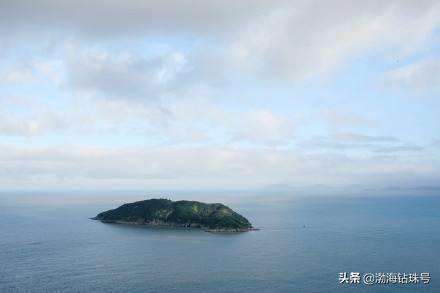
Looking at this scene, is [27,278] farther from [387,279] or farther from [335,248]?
[335,248]

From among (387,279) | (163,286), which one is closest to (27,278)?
(163,286)

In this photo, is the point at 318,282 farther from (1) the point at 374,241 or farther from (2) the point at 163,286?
(1) the point at 374,241

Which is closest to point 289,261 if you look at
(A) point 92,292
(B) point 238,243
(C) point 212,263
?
(C) point 212,263

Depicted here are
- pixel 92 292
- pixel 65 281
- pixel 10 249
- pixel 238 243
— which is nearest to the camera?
pixel 92 292

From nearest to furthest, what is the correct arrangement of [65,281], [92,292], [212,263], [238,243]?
[92,292], [65,281], [212,263], [238,243]

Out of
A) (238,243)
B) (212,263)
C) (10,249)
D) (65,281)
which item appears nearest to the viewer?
(65,281)

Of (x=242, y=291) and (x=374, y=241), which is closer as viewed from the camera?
(x=242, y=291)

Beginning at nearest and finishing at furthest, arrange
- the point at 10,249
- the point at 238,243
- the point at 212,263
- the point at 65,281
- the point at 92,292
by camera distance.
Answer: the point at 92,292 < the point at 65,281 < the point at 212,263 < the point at 10,249 < the point at 238,243

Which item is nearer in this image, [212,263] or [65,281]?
[65,281]
